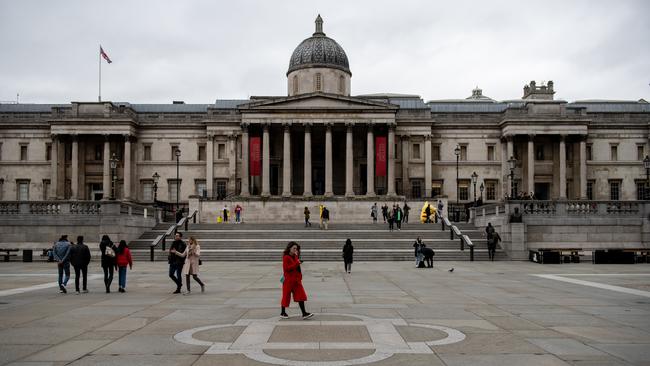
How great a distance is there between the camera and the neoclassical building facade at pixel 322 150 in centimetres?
7525

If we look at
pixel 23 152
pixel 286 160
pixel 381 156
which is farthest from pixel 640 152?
pixel 23 152

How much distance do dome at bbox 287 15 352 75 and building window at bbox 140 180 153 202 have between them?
20500 millimetres

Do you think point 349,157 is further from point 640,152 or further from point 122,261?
point 122,261

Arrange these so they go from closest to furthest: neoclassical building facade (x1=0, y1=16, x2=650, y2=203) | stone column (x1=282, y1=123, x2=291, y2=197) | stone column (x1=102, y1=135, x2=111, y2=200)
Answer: stone column (x1=282, y1=123, x2=291, y2=197), stone column (x1=102, y1=135, x2=111, y2=200), neoclassical building facade (x1=0, y1=16, x2=650, y2=203)

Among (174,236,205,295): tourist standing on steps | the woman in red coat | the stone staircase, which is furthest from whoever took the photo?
the stone staircase

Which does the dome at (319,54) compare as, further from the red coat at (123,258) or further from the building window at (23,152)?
the red coat at (123,258)

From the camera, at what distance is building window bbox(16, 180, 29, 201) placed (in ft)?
258

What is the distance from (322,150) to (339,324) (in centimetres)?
6374

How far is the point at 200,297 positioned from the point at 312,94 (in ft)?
170

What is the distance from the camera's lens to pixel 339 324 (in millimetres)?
14680

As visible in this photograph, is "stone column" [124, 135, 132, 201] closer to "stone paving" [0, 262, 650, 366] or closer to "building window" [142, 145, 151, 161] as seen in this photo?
"building window" [142, 145, 151, 161]

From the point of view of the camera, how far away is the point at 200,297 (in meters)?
20.7

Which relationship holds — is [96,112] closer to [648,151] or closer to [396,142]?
[396,142]

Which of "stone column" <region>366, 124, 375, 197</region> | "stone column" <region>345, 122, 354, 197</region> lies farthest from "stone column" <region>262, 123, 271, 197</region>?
"stone column" <region>366, 124, 375, 197</region>
